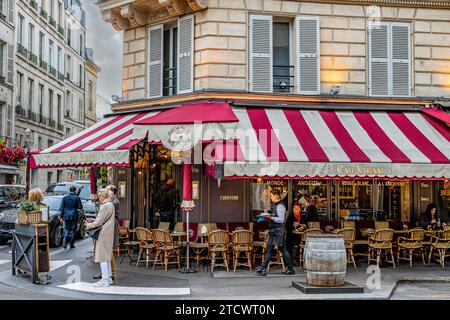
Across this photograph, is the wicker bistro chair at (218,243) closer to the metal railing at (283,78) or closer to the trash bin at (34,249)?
the trash bin at (34,249)

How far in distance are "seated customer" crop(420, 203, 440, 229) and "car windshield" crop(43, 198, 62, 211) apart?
1139 cm

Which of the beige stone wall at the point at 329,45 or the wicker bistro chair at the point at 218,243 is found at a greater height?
the beige stone wall at the point at 329,45

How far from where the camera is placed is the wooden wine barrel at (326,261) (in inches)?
404

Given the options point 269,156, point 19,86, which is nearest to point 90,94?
point 19,86

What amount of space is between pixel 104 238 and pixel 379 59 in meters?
9.20

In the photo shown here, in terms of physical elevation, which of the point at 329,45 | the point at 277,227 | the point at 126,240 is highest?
the point at 329,45

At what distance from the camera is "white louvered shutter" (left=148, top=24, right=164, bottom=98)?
15.9 metres

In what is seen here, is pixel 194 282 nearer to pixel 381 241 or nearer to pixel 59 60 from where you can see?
pixel 381 241

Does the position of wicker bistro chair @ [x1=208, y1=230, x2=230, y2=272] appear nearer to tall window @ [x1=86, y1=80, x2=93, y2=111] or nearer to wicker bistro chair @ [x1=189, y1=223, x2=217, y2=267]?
wicker bistro chair @ [x1=189, y1=223, x2=217, y2=267]

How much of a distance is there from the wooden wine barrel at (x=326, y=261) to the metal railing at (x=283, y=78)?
19.1 ft

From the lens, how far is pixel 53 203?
1872 centimetres

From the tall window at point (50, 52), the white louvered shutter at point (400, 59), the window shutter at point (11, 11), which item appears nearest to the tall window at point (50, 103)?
the tall window at point (50, 52)

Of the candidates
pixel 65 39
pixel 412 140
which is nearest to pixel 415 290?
pixel 412 140

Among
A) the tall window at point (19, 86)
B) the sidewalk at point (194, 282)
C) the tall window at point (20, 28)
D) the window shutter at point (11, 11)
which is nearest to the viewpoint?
the sidewalk at point (194, 282)
